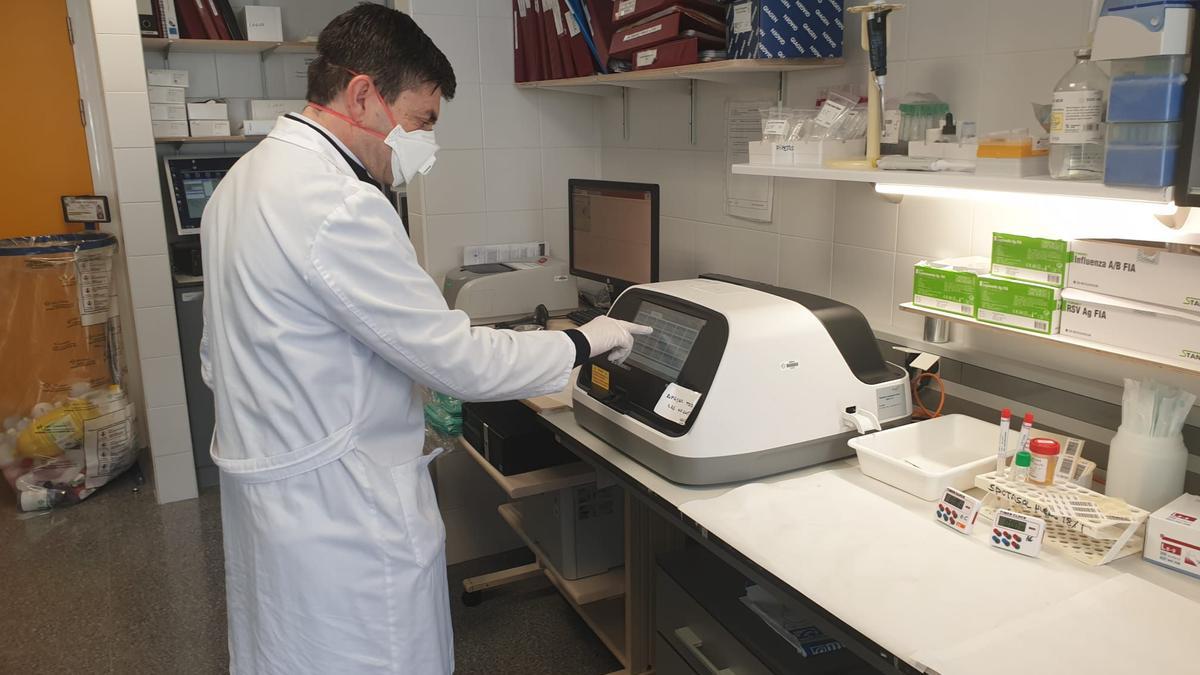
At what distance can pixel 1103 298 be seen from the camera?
4.80ft

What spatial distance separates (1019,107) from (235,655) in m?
1.89

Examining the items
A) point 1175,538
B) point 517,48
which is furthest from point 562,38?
point 1175,538

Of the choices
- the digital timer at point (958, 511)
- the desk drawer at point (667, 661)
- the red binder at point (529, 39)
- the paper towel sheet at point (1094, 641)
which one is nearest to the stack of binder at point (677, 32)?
the red binder at point (529, 39)

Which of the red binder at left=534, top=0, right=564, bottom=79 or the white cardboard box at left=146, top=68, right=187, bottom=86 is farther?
the white cardboard box at left=146, top=68, right=187, bottom=86

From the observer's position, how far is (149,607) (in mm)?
2908

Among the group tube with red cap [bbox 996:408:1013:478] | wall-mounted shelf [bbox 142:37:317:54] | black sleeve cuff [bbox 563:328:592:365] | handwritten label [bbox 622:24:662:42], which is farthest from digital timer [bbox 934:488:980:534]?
wall-mounted shelf [bbox 142:37:317:54]

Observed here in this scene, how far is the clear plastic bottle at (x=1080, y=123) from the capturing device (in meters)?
1.34

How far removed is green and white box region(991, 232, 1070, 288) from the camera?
152 centimetres

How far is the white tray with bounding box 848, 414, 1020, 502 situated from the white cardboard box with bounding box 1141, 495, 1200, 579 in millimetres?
281

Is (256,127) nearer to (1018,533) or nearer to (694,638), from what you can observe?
(694,638)

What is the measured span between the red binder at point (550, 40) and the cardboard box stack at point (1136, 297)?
6.44ft

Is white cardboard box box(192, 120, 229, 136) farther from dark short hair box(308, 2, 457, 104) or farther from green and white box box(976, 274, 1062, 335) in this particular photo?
green and white box box(976, 274, 1062, 335)

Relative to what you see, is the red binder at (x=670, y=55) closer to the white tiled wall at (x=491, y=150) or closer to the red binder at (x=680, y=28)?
the red binder at (x=680, y=28)

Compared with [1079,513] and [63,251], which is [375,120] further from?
[63,251]
